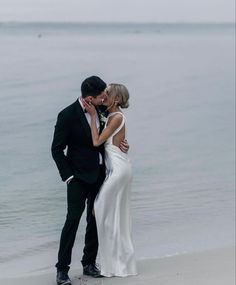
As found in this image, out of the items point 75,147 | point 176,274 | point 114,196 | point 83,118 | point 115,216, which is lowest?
point 176,274

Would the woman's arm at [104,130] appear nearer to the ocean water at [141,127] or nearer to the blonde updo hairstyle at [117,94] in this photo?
the blonde updo hairstyle at [117,94]

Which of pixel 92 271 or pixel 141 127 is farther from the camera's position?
pixel 141 127

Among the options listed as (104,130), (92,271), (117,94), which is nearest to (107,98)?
(117,94)

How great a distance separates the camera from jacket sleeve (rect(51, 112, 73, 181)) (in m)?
4.66

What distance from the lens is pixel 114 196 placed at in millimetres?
4852

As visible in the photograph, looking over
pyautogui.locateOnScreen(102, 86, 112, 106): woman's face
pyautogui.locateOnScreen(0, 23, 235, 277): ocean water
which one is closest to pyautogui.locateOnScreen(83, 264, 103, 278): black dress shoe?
pyautogui.locateOnScreen(0, 23, 235, 277): ocean water

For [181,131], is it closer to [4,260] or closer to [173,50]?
[173,50]

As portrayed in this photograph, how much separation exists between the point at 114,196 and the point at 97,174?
17 cm

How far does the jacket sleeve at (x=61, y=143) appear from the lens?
15.3 feet

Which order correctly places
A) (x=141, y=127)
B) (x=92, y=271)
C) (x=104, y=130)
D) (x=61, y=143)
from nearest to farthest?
(x=61, y=143), (x=104, y=130), (x=92, y=271), (x=141, y=127)

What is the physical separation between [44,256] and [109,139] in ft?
3.99

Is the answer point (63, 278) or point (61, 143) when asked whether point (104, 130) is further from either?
point (63, 278)

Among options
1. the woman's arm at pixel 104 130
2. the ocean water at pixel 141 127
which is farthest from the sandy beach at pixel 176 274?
the woman's arm at pixel 104 130

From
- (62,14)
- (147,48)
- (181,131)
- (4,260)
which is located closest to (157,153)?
(181,131)
